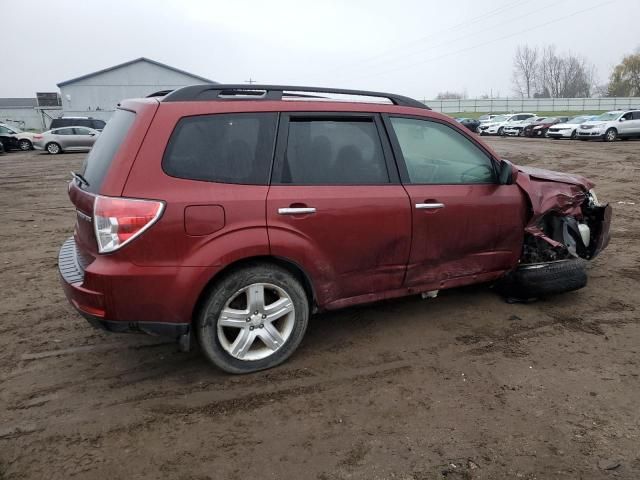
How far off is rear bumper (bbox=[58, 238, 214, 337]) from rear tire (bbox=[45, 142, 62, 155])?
23880mm

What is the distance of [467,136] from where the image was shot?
4082 millimetres

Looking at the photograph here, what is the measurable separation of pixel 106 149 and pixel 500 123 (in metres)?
38.1

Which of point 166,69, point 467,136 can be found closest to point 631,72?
point 166,69

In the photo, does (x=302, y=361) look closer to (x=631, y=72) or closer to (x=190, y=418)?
(x=190, y=418)

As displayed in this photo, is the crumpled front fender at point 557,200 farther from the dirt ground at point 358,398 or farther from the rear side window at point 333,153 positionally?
the rear side window at point 333,153

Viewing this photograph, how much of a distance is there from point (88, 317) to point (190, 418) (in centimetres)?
89

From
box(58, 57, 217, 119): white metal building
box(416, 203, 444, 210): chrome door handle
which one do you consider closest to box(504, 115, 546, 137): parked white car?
box(58, 57, 217, 119): white metal building

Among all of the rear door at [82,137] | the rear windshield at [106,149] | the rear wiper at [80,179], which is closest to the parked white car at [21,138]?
the rear door at [82,137]

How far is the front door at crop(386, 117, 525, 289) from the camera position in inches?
147

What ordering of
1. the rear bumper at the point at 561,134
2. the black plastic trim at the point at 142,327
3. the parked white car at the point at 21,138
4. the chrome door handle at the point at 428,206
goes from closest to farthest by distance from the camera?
the black plastic trim at the point at 142,327, the chrome door handle at the point at 428,206, the parked white car at the point at 21,138, the rear bumper at the point at 561,134

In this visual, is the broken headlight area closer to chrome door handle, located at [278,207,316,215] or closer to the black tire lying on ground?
the black tire lying on ground

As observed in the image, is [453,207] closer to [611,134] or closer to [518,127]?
[611,134]

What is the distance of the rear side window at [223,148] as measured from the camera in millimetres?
3010

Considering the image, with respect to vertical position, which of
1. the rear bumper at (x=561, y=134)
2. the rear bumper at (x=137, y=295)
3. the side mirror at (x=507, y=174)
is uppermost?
the rear bumper at (x=561, y=134)
